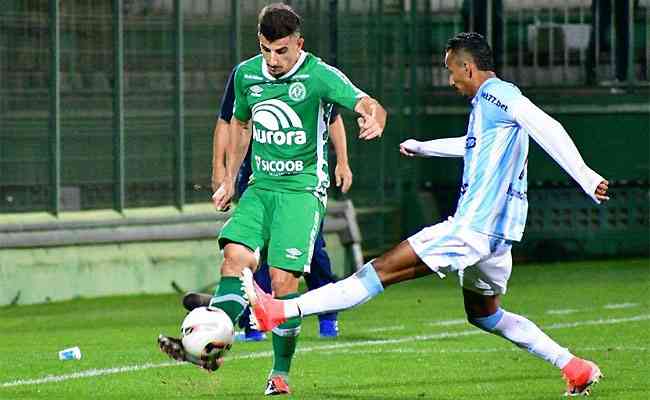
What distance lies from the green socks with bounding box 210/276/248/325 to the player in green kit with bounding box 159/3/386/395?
0.02 meters

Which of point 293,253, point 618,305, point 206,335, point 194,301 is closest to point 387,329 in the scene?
point 194,301

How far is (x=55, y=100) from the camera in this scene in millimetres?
18984

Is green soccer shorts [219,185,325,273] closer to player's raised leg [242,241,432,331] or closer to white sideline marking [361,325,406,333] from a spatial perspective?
player's raised leg [242,241,432,331]

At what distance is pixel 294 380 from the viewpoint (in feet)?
38.5

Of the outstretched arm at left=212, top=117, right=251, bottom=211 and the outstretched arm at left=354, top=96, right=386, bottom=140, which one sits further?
the outstretched arm at left=212, top=117, right=251, bottom=211

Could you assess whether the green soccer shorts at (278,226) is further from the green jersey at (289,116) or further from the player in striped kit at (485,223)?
the player in striped kit at (485,223)

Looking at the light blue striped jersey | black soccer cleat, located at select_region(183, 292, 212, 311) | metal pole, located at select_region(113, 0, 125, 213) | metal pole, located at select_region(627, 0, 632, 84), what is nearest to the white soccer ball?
the light blue striped jersey

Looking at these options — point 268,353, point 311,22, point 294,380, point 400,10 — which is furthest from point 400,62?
point 294,380

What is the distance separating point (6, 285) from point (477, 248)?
27.9ft

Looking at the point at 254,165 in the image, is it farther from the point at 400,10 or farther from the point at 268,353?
the point at 400,10

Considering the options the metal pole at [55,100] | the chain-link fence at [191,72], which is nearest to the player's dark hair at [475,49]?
the chain-link fence at [191,72]

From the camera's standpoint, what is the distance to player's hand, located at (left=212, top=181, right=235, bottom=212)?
1120cm

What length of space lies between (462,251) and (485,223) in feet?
0.69

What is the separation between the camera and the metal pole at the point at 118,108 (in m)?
19.7
